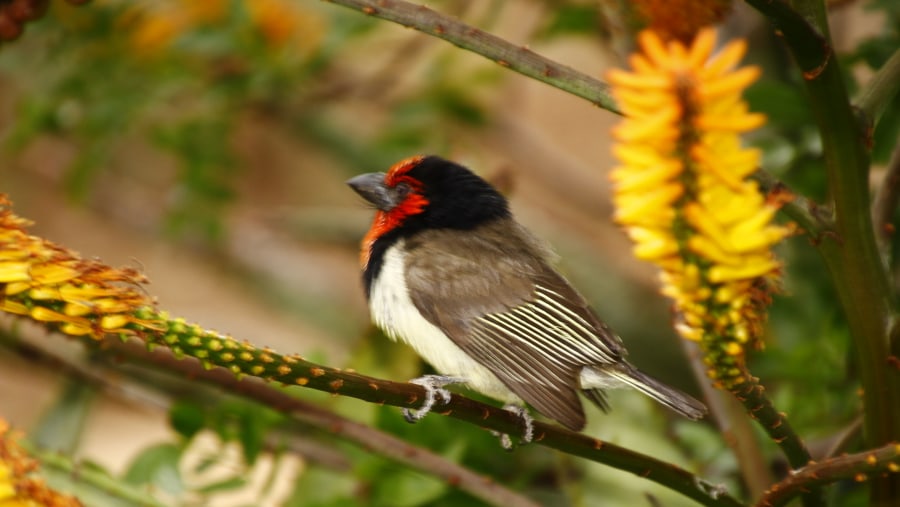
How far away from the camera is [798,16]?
0.92m

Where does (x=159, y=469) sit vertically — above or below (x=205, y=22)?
below

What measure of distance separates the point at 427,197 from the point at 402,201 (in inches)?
1.6

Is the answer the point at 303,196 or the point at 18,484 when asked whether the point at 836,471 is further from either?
the point at 303,196

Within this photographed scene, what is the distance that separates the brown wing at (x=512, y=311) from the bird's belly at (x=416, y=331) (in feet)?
0.06

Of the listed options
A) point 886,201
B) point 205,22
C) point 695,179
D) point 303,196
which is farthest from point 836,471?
point 303,196

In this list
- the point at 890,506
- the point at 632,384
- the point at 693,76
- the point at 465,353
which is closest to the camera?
the point at 693,76

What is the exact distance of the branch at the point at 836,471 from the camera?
0.85 metres

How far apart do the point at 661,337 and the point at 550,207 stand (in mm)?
1876

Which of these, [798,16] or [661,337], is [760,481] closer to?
[798,16]

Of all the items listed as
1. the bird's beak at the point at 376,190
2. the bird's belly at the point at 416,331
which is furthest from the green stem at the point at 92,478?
the bird's beak at the point at 376,190

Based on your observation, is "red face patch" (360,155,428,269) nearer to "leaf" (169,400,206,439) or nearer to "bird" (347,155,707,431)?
"bird" (347,155,707,431)

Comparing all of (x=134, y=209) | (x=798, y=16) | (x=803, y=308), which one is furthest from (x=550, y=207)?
(x=798, y=16)

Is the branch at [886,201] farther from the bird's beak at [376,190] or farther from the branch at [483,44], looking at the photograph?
the bird's beak at [376,190]

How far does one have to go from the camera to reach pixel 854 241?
3.29ft
